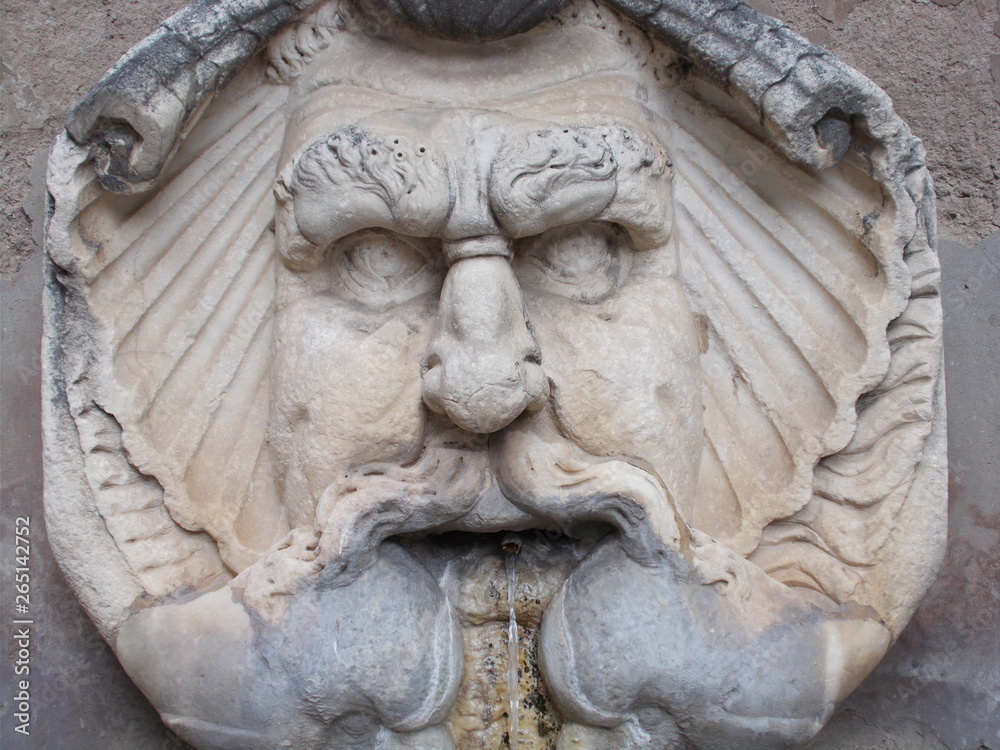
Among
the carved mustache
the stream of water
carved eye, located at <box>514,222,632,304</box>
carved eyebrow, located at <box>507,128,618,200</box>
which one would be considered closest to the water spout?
the stream of water

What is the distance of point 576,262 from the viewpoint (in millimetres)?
1603

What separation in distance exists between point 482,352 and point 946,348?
0.96 m

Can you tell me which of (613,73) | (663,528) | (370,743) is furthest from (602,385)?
(370,743)

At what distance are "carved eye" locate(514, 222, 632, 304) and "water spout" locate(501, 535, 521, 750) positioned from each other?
0.42 meters

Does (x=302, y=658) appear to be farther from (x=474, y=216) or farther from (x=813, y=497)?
(x=813, y=497)

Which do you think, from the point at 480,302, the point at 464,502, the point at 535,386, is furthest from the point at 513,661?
the point at 480,302

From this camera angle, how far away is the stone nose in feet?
4.55

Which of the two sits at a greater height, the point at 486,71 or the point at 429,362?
the point at 486,71

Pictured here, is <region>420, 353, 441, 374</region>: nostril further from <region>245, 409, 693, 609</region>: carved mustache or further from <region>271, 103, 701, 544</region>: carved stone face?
<region>245, 409, 693, 609</region>: carved mustache

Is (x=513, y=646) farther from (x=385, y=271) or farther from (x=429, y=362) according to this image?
(x=385, y=271)

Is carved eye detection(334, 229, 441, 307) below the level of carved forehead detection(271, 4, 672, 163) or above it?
below

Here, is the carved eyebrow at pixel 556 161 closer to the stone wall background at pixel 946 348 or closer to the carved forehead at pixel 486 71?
the carved forehead at pixel 486 71

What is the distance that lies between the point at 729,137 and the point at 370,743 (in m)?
1.12

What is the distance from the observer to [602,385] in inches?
59.5
